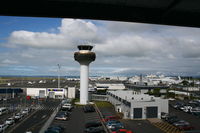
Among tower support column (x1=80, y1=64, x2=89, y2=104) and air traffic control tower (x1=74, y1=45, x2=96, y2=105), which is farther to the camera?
tower support column (x1=80, y1=64, x2=89, y2=104)

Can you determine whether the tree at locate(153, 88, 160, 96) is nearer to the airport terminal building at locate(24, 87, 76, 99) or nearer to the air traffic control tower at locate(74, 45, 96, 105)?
the air traffic control tower at locate(74, 45, 96, 105)

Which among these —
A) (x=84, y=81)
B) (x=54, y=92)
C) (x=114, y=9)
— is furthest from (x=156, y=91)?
(x=114, y=9)

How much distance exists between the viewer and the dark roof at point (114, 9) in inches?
176

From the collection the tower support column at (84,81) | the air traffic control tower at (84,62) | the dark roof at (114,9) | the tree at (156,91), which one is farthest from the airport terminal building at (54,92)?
the dark roof at (114,9)

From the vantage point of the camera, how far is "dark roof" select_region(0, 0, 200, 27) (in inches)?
176

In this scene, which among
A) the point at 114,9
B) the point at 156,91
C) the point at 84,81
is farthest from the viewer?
the point at 156,91

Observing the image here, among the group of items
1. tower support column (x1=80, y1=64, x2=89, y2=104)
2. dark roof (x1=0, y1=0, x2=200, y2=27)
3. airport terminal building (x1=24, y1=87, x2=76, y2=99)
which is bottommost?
airport terminal building (x1=24, y1=87, x2=76, y2=99)

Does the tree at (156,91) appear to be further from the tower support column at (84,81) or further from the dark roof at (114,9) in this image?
the dark roof at (114,9)

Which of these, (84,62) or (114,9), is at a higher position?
(114,9)

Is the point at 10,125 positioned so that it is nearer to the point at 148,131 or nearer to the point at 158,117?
the point at 148,131

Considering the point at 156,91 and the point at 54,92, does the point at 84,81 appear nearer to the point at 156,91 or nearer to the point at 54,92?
the point at 54,92

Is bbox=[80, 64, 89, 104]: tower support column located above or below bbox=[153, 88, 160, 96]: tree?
above

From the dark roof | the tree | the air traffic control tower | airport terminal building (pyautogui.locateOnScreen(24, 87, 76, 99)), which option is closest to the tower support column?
the air traffic control tower

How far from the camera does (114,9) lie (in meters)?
4.86
